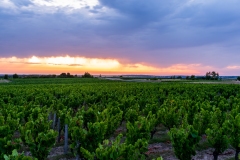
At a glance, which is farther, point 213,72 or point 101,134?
point 213,72

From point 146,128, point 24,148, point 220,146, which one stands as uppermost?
point 146,128

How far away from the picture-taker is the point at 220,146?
8531 mm

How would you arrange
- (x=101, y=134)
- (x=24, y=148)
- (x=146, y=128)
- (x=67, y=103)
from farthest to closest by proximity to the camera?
(x=67, y=103) → (x=24, y=148) → (x=146, y=128) → (x=101, y=134)

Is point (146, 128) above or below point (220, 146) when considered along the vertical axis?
above

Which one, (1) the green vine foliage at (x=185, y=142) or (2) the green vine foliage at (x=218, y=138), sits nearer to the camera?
(1) the green vine foliage at (x=185, y=142)

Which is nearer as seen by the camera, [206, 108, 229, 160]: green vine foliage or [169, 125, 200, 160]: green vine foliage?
[169, 125, 200, 160]: green vine foliage

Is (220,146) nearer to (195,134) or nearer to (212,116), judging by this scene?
(195,134)

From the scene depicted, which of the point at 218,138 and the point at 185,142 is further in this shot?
the point at 218,138

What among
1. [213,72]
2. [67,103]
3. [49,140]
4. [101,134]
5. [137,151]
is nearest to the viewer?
[137,151]

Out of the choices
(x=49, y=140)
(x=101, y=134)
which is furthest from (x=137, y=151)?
(x=49, y=140)

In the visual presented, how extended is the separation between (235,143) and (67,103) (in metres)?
12.0

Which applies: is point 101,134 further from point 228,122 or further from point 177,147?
point 228,122

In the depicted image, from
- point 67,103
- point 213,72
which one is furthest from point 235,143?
point 213,72

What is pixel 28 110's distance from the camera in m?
12.9
